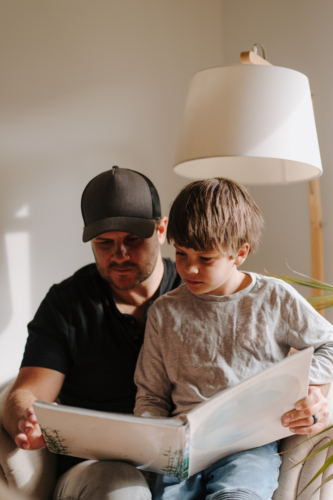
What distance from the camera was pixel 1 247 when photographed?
171cm

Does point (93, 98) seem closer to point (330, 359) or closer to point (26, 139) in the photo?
point (26, 139)

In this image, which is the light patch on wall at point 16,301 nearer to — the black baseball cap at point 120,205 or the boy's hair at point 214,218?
the black baseball cap at point 120,205

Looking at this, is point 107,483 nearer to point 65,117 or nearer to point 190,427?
point 190,427

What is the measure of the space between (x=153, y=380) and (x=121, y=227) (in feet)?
1.38

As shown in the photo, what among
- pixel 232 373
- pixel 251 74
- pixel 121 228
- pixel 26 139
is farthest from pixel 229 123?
pixel 26 139

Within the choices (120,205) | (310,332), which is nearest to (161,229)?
(120,205)

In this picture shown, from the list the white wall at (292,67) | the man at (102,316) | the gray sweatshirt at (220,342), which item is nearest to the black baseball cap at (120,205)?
the man at (102,316)

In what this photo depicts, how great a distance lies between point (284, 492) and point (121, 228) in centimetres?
77

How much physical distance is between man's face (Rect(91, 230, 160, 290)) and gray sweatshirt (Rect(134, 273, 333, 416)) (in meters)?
0.18

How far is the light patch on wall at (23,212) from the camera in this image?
5.76 ft

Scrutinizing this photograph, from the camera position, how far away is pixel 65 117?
1.87m

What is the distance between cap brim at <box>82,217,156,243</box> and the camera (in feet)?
4.12

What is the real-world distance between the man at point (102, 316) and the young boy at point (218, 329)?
0.16 metres

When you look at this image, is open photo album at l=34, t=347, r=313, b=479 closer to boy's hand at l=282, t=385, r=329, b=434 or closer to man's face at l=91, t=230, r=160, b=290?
boy's hand at l=282, t=385, r=329, b=434
